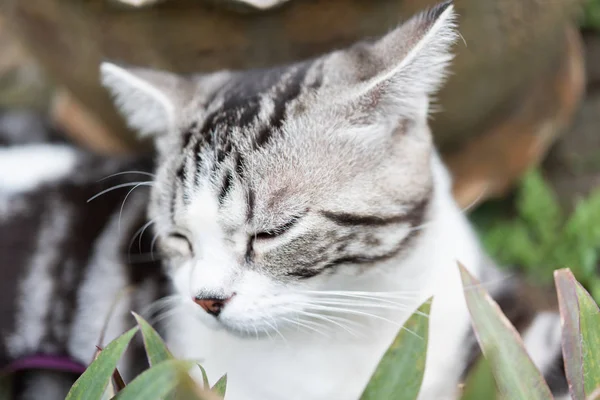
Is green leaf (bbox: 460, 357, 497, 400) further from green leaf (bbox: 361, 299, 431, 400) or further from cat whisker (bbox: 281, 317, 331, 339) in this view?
cat whisker (bbox: 281, 317, 331, 339)

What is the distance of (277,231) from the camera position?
3.19 feet

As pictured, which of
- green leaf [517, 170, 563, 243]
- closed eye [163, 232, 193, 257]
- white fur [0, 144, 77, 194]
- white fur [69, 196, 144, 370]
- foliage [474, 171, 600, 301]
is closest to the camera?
closed eye [163, 232, 193, 257]

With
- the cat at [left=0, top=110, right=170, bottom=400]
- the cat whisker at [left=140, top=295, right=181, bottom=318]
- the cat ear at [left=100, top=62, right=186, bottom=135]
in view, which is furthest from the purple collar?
the cat ear at [left=100, top=62, right=186, bottom=135]

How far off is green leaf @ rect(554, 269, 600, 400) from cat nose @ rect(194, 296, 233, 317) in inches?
20.0

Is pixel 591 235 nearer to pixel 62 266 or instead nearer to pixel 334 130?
pixel 334 130

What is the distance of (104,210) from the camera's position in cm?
145

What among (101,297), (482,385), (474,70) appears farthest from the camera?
(474,70)

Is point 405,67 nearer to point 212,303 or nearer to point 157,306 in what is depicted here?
point 212,303

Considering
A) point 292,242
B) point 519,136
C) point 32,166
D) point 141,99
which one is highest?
point 141,99

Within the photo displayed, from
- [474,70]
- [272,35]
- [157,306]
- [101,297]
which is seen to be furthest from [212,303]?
[474,70]

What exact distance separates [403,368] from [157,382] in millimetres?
342

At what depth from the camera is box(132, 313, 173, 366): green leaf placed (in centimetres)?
94

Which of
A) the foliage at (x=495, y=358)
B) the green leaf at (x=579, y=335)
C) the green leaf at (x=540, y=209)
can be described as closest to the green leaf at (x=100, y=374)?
the foliage at (x=495, y=358)

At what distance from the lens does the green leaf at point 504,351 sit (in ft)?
2.87
